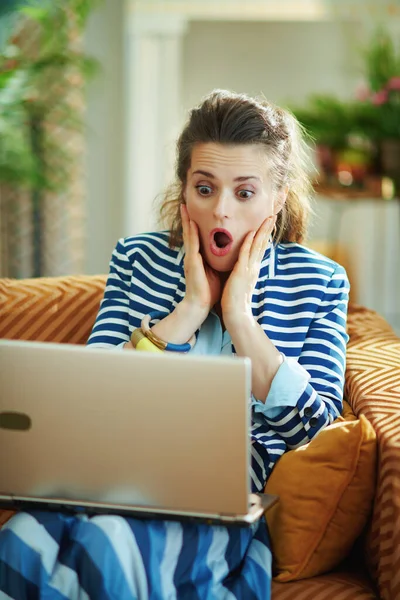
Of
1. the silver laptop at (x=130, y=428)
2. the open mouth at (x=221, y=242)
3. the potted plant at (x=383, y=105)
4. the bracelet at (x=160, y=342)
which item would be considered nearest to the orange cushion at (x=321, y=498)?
the silver laptop at (x=130, y=428)

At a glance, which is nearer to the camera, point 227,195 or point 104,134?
point 227,195

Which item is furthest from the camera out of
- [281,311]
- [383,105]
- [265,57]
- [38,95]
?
[265,57]

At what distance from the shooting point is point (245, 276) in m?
1.54

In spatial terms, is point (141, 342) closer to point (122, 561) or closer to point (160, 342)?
point (160, 342)

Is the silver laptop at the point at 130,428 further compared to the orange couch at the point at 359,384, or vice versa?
the orange couch at the point at 359,384

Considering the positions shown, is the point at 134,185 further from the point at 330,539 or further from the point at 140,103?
the point at 330,539

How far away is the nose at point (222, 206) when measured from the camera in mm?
1527

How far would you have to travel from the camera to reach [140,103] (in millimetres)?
4852

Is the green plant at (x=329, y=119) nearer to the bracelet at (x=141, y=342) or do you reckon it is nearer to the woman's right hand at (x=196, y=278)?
the woman's right hand at (x=196, y=278)

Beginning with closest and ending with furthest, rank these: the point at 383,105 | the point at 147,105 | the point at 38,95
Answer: the point at 383,105 < the point at 38,95 < the point at 147,105

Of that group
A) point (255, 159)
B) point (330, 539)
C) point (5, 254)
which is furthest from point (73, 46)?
point (330, 539)

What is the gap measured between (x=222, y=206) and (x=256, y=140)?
0.48 feet

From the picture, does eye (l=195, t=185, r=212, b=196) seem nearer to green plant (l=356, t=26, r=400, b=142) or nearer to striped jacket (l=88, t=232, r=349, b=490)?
striped jacket (l=88, t=232, r=349, b=490)

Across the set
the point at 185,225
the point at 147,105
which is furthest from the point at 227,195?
the point at 147,105
